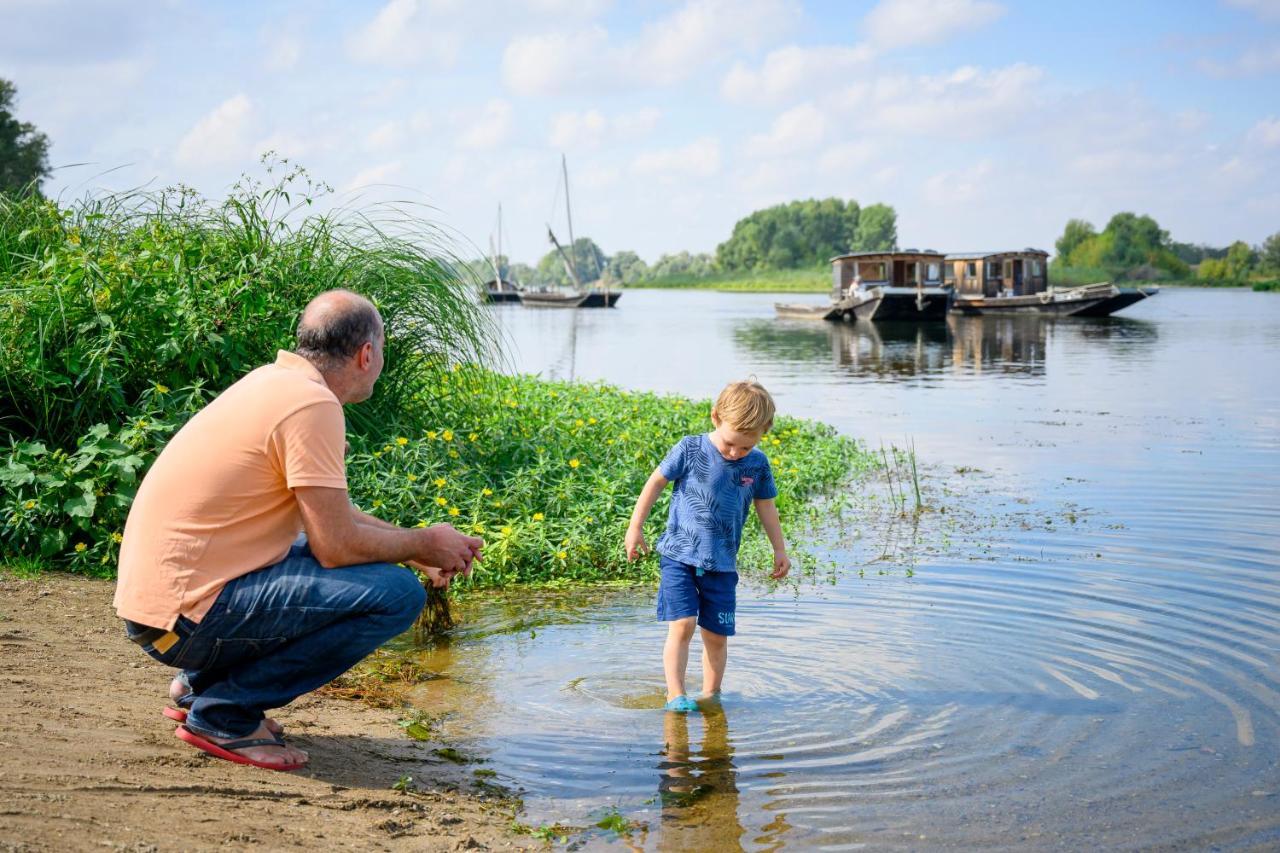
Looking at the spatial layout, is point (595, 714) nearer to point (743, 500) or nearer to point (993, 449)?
point (743, 500)

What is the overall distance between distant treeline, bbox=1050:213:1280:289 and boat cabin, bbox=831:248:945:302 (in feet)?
174

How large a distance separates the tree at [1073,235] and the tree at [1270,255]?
17.3 meters

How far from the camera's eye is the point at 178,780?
3.54m

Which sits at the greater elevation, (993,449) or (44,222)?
(44,222)

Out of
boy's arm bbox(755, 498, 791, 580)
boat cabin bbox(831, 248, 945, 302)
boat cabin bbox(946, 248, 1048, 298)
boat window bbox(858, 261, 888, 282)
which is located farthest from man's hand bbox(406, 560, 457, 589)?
boat cabin bbox(946, 248, 1048, 298)

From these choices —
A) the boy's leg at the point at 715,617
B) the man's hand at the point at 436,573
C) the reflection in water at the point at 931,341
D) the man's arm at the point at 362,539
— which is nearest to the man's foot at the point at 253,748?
the man's arm at the point at 362,539

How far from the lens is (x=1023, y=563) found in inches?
304

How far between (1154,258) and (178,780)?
384 feet

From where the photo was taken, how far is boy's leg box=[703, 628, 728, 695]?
5.13 meters

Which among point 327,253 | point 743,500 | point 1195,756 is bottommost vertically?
point 1195,756

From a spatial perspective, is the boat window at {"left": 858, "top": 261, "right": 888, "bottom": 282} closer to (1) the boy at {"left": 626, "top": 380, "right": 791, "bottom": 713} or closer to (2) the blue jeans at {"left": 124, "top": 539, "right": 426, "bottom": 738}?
(1) the boy at {"left": 626, "top": 380, "right": 791, "bottom": 713}

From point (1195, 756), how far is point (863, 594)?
2.62 meters

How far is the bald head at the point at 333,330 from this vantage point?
3.88m

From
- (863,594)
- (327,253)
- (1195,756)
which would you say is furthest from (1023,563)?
(327,253)
